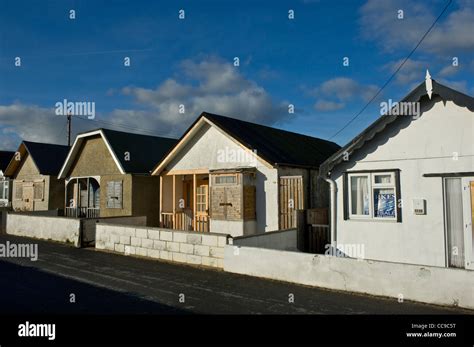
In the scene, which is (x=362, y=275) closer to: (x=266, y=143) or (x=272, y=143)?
(x=266, y=143)

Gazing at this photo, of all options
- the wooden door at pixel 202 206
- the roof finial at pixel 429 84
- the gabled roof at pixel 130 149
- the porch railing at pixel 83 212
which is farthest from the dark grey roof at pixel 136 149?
the roof finial at pixel 429 84

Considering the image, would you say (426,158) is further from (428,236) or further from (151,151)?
(151,151)

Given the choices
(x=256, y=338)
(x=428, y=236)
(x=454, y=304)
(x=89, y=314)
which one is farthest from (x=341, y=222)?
(x=89, y=314)


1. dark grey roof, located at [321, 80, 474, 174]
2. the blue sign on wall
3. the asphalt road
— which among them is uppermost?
dark grey roof, located at [321, 80, 474, 174]

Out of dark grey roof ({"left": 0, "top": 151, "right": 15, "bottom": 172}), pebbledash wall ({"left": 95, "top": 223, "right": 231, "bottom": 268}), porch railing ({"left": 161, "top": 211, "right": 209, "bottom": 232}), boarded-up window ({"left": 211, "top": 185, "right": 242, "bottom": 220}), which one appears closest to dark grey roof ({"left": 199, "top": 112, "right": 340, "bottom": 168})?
boarded-up window ({"left": 211, "top": 185, "right": 242, "bottom": 220})

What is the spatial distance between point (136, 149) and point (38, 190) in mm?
9579

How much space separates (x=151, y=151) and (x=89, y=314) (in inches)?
617

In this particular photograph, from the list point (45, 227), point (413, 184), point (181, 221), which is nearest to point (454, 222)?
point (413, 184)

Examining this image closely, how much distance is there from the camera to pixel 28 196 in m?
26.3

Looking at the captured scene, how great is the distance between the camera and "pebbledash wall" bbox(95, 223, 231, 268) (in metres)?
10.6

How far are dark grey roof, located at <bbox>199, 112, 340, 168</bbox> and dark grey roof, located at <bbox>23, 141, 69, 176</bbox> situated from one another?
14672 mm

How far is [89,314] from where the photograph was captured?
652cm

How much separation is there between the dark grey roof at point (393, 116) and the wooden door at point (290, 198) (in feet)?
7.80

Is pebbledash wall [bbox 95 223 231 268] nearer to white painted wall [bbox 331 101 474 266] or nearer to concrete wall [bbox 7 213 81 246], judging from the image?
concrete wall [bbox 7 213 81 246]
